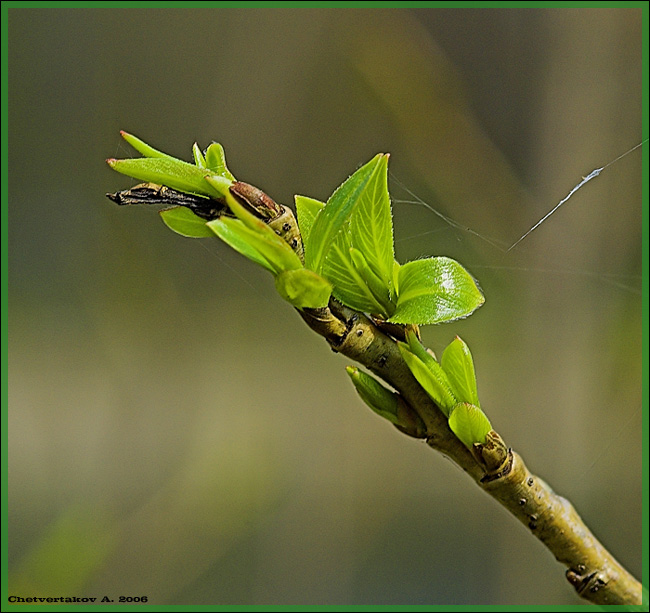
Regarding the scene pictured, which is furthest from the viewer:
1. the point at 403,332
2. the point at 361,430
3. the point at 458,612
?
the point at 361,430

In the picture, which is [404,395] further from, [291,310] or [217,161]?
[291,310]

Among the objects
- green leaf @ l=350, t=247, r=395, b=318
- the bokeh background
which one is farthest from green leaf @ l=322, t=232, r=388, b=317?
the bokeh background

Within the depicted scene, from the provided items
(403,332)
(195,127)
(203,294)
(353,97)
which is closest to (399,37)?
(353,97)

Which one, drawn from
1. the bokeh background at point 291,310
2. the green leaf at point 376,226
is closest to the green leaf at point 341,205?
the green leaf at point 376,226

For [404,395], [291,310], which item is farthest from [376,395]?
[291,310]

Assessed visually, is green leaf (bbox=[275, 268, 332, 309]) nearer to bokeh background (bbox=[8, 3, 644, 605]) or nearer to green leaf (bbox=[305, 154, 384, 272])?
green leaf (bbox=[305, 154, 384, 272])

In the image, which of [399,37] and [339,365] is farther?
[339,365]

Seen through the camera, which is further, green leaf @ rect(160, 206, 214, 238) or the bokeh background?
the bokeh background

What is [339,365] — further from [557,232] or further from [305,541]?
[557,232]
